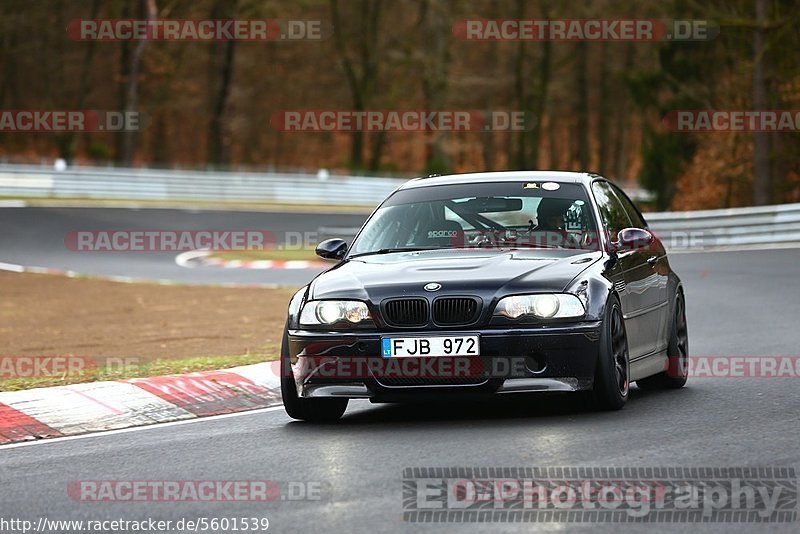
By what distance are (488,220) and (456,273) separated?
1064mm

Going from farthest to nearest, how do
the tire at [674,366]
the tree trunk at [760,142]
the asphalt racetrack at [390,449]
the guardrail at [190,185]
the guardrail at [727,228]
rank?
the guardrail at [190,185] < the tree trunk at [760,142] < the guardrail at [727,228] < the tire at [674,366] < the asphalt racetrack at [390,449]

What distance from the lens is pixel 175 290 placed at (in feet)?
75.3

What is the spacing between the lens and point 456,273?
28.1 ft

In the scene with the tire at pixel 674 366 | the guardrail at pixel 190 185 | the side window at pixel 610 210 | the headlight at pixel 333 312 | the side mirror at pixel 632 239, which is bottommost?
the guardrail at pixel 190 185

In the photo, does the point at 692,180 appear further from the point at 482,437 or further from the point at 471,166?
Answer: the point at 471,166

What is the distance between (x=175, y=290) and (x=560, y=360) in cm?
1532

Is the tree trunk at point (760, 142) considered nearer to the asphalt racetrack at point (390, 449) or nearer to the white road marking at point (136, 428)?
the asphalt racetrack at point (390, 449)

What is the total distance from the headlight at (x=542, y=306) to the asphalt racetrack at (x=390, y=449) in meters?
0.63

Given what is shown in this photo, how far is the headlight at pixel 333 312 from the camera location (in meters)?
8.52

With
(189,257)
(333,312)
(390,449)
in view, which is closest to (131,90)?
(189,257)

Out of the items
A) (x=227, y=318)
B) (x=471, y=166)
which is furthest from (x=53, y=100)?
(x=227, y=318)

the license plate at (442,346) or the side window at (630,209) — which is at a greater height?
the side window at (630,209)

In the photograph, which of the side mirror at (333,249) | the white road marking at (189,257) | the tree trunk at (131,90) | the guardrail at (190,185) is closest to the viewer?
the side mirror at (333,249)

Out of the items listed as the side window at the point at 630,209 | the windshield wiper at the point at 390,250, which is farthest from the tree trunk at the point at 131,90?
the windshield wiper at the point at 390,250
